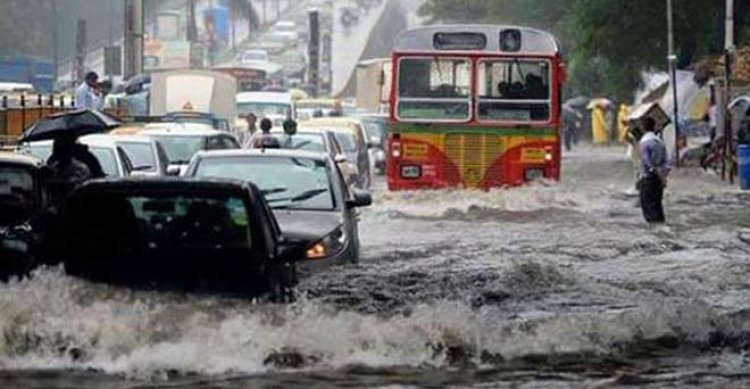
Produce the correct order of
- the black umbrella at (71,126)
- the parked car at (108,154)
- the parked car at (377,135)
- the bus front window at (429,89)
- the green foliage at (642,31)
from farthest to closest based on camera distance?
the parked car at (377,135) < the green foliage at (642,31) < the bus front window at (429,89) < the parked car at (108,154) < the black umbrella at (71,126)

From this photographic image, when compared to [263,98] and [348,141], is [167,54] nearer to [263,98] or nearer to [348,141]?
[263,98]

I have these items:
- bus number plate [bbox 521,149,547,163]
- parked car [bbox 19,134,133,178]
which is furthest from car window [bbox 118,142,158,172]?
bus number plate [bbox 521,149,547,163]

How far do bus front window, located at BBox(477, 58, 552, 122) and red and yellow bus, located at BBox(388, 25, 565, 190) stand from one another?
0.02 m

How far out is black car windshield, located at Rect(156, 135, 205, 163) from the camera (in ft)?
90.3

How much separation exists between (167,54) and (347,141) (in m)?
71.2

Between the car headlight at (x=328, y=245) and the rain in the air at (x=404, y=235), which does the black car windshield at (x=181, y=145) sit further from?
the car headlight at (x=328, y=245)

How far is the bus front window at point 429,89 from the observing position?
1209 inches

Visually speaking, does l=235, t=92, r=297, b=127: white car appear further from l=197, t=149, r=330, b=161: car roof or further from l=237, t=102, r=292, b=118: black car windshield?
l=197, t=149, r=330, b=161: car roof

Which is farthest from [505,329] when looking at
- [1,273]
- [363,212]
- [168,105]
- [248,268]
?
[168,105]

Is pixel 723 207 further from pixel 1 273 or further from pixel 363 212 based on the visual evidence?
pixel 1 273

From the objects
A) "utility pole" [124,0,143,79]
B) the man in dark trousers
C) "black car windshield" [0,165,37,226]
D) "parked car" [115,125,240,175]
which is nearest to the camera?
"black car windshield" [0,165,37,226]

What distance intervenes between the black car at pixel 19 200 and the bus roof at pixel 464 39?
15.2 meters

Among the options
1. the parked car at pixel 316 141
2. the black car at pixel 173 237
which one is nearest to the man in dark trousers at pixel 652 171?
the parked car at pixel 316 141

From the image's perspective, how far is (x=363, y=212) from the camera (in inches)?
1176
